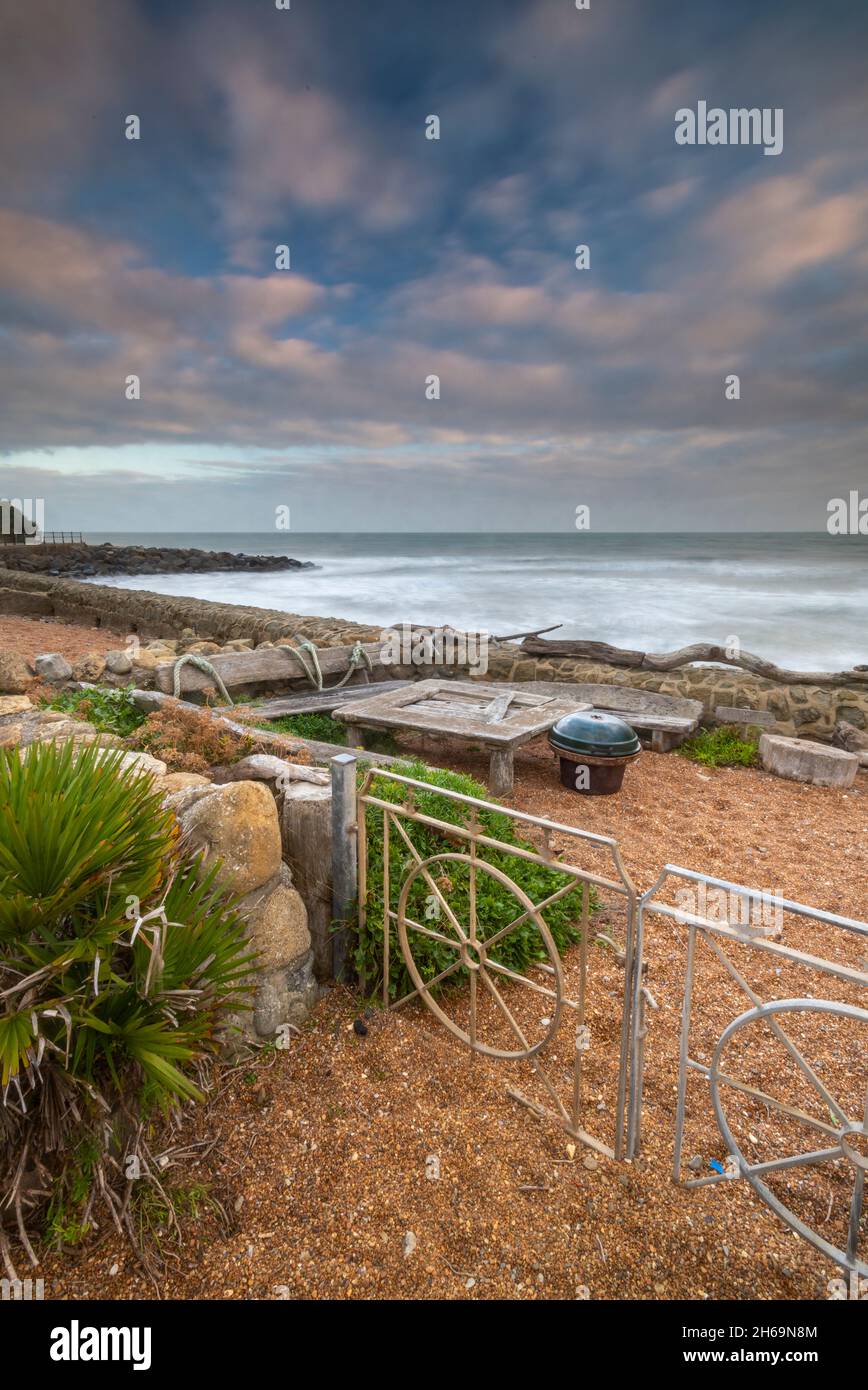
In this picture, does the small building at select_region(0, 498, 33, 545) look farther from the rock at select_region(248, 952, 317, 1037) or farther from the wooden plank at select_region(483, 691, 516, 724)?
the rock at select_region(248, 952, 317, 1037)

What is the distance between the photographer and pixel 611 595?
84.7 ft

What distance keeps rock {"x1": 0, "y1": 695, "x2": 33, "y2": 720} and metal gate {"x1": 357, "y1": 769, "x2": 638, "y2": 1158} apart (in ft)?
7.98

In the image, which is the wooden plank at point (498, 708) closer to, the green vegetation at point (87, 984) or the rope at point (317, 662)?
the rope at point (317, 662)

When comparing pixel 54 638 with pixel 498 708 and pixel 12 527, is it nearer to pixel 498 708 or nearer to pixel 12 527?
pixel 498 708

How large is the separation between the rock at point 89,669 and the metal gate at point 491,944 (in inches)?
154

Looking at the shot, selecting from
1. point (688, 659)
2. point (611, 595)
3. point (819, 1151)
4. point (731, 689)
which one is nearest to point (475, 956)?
point (819, 1151)

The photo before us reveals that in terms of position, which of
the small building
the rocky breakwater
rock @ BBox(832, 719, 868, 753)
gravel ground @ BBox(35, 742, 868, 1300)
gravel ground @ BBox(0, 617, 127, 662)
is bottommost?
gravel ground @ BBox(35, 742, 868, 1300)

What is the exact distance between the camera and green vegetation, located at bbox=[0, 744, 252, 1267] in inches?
72.0

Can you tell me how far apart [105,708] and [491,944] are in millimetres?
3615

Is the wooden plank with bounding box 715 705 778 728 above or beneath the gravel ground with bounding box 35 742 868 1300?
above

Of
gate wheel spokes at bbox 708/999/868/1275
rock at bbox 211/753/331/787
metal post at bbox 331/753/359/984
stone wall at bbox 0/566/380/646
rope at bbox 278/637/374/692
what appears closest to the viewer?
gate wheel spokes at bbox 708/999/868/1275

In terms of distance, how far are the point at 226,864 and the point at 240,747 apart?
1506mm

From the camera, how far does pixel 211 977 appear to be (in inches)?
84.0

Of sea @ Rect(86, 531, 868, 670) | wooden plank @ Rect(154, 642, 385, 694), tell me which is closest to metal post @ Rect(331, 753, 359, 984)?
wooden plank @ Rect(154, 642, 385, 694)
